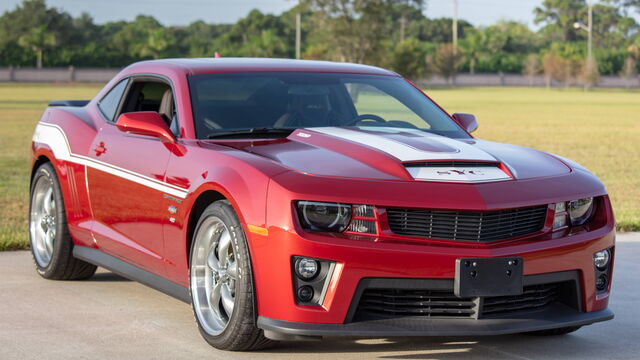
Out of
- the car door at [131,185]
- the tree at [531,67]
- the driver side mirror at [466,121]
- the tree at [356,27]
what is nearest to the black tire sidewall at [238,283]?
the car door at [131,185]

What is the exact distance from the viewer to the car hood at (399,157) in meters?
4.70

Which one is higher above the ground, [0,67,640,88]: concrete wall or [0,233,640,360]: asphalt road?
[0,233,640,360]: asphalt road

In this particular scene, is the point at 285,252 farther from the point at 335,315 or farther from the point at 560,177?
the point at 560,177

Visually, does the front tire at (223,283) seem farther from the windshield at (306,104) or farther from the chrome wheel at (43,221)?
the chrome wheel at (43,221)

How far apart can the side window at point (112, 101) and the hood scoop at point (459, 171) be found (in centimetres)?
256

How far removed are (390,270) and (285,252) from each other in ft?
1.47

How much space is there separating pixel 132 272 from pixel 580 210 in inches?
98.7

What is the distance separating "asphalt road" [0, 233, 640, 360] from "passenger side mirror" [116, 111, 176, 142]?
100cm

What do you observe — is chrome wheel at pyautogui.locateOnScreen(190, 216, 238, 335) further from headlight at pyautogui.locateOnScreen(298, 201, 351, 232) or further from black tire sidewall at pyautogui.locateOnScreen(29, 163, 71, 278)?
black tire sidewall at pyautogui.locateOnScreen(29, 163, 71, 278)

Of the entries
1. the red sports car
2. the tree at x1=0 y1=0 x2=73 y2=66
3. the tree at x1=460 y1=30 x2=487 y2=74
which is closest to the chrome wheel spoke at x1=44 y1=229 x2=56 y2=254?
the red sports car

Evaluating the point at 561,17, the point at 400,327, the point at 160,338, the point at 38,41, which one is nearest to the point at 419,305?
the point at 400,327

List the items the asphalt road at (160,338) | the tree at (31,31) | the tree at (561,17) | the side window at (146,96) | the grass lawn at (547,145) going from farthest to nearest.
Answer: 1. the tree at (561,17)
2. the tree at (31,31)
3. the grass lawn at (547,145)
4. the side window at (146,96)
5. the asphalt road at (160,338)

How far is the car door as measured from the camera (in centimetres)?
558

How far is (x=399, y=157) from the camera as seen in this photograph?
484 cm
